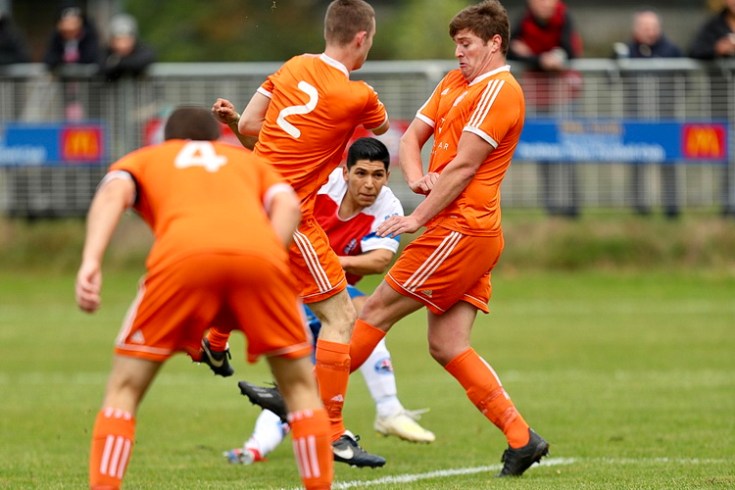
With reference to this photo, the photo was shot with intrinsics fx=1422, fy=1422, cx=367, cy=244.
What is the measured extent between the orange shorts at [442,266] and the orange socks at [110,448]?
265 centimetres

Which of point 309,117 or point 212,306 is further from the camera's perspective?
point 309,117

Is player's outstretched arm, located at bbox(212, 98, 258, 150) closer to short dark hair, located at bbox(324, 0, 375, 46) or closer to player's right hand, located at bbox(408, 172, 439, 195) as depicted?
short dark hair, located at bbox(324, 0, 375, 46)

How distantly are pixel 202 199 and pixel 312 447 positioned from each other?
1.19 meters

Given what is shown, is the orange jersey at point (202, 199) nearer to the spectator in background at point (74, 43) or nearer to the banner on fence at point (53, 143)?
the banner on fence at point (53, 143)

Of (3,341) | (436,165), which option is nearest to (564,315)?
(3,341)

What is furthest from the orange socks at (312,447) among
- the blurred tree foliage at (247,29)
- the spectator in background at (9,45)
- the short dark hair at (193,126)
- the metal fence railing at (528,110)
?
the blurred tree foliage at (247,29)

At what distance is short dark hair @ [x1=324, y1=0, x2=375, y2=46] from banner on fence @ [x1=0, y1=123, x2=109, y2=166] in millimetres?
11376

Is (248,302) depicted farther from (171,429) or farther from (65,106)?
(65,106)

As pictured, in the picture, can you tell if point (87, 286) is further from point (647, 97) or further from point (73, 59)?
point (73, 59)

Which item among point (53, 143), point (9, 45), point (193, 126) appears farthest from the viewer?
point (9, 45)

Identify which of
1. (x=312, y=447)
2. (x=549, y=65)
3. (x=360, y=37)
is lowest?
(x=549, y=65)

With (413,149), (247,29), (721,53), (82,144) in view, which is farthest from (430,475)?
(247,29)

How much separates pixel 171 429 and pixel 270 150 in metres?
3.66

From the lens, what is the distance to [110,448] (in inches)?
234
